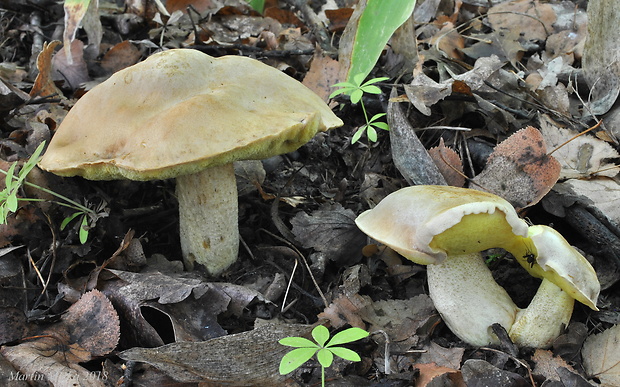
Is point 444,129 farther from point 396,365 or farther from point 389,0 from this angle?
point 396,365

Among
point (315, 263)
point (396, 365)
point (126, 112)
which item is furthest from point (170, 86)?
point (396, 365)

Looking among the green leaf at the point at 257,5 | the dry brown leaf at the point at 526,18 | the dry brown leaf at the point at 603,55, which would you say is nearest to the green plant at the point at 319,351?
the dry brown leaf at the point at 603,55

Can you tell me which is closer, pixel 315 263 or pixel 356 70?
pixel 315 263

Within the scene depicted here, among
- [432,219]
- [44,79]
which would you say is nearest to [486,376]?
[432,219]

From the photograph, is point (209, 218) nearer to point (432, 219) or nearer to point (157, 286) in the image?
point (157, 286)

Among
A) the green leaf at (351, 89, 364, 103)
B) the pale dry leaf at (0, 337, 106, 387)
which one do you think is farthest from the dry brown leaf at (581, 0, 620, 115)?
the pale dry leaf at (0, 337, 106, 387)
